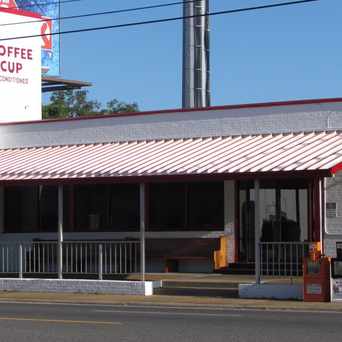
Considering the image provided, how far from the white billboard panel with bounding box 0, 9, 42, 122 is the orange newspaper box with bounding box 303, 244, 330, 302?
16232 millimetres

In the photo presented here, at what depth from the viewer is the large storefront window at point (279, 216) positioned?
27.6m

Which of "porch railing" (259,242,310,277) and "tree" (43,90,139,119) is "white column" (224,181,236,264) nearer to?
"porch railing" (259,242,310,277)

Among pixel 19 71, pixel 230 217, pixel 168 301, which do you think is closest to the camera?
pixel 168 301

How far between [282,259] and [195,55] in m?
14.4

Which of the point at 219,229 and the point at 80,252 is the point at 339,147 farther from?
the point at 80,252

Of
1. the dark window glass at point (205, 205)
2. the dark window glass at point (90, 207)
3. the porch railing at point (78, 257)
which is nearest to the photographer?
the porch railing at point (78, 257)

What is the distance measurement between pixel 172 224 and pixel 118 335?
1375 centimetres

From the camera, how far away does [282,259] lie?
960 inches

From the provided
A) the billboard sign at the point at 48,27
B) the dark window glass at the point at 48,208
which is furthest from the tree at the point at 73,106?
the dark window glass at the point at 48,208

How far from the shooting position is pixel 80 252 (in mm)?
27172

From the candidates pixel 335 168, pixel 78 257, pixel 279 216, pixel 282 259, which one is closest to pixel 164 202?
pixel 78 257

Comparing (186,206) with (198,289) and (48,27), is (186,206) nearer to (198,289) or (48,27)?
(198,289)

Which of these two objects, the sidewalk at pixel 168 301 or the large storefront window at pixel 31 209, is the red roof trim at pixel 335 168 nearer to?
the sidewalk at pixel 168 301

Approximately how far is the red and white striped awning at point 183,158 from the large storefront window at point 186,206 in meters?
1.37
